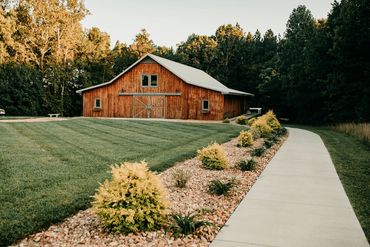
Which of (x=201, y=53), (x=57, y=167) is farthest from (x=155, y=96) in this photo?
(x=201, y=53)

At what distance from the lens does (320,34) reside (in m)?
32.8

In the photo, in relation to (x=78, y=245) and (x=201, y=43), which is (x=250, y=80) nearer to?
(x=201, y=43)

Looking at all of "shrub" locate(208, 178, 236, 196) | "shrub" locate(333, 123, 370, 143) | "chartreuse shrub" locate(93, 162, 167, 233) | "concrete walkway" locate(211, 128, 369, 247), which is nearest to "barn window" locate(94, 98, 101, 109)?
"shrub" locate(333, 123, 370, 143)

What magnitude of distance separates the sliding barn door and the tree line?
1433 centimetres

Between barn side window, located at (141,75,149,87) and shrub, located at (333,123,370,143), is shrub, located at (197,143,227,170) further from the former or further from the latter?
barn side window, located at (141,75,149,87)

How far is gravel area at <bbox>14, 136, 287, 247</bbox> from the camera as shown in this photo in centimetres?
491

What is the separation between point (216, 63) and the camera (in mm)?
55688

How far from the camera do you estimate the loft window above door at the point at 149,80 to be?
32750mm

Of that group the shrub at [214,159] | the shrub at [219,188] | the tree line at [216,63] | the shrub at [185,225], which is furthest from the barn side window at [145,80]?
the shrub at [185,225]

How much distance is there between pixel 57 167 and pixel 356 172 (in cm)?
873

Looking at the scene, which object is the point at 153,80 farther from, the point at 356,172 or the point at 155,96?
the point at 356,172

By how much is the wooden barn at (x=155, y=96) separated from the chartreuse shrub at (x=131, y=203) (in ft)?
83.5

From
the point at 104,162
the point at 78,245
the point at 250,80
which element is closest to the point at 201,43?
the point at 250,80

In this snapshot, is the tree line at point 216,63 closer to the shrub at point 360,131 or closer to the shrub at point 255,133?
the shrub at point 360,131
